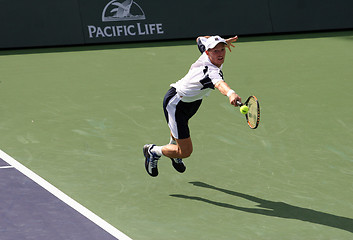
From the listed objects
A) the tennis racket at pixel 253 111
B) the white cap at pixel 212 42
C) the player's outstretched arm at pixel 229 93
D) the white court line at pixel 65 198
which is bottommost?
the white court line at pixel 65 198

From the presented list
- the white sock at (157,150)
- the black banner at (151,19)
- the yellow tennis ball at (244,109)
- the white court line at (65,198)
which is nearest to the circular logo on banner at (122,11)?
the black banner at (151,19)

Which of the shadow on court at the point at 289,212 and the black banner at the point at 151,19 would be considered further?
the black banner at the point at 151,19

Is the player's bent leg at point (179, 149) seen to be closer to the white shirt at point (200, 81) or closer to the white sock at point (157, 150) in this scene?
the white sock at point (157, 150)

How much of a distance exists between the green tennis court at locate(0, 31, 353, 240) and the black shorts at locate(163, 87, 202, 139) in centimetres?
72

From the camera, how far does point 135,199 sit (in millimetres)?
8992

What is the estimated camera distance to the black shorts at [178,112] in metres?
9.15

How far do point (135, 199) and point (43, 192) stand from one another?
1103 millimetres

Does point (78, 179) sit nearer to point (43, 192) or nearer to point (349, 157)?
point (43, 192)

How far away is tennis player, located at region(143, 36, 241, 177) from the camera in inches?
344

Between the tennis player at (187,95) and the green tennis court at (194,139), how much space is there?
380mm

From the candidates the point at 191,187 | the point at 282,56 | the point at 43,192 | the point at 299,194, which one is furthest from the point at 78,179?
the point at 282,56

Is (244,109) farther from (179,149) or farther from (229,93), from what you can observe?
(179,149)

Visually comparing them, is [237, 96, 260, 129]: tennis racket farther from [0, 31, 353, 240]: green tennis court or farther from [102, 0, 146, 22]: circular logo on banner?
[102, 0, 146, 22]: circular logo on banner

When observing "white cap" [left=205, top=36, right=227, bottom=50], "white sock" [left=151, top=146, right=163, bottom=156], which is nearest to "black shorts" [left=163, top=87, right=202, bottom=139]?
"white sock" [left=151, top=146, right=163, bottom=156]
